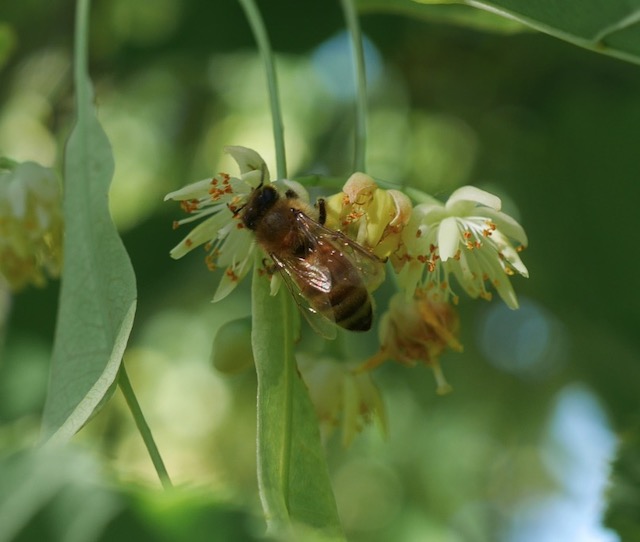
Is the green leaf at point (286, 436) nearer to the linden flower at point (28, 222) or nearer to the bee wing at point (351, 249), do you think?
the bee wing at point (351, 249)

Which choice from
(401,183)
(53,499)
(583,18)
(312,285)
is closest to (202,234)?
(312,285)

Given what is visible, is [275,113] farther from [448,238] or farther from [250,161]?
[448,238]

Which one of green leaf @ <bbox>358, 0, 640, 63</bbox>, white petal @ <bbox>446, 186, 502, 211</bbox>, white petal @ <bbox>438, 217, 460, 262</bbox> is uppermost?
green leaf @ <bbox>358, 0, 640, 63</bbox>

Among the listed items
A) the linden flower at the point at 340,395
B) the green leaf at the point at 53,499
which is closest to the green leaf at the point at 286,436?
the linden flower at the point at 340,395

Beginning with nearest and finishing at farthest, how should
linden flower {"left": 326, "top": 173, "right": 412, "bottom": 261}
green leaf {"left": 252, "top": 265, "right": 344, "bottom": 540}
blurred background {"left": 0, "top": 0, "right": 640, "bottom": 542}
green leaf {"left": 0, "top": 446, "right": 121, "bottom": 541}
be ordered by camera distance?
1. green leaf {"left": 0, "top": 446, "right": 121, "bottom": 541}
2. green leaf {"left": 252, "top": 265, "right": 344, "bottom": 540}
3. linden flower {"left": 326, "top": 173, "right": 412, "bottom": 261}
4. blurred background {"left": 0, "top": 0, "right": 640, "bottom": 542}

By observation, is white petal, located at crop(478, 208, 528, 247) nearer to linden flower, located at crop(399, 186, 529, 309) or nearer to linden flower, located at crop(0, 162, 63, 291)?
linden flower, located at crop(399, 186, 529, 309)

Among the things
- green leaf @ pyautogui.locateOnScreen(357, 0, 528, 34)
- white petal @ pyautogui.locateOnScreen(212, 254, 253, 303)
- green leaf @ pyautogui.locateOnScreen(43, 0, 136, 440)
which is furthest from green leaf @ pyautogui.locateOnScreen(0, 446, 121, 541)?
green leaf @ pyautogui.locateOnScreen(357, 0, 528, 34)
